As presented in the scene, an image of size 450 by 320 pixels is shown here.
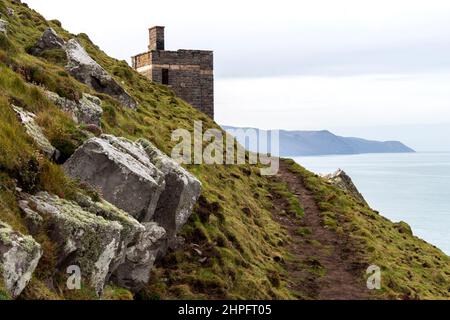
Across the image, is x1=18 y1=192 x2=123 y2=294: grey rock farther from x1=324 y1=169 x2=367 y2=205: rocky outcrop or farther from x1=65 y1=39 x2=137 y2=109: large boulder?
x1=324 y1=169 x2=367 y2=205: rocky outcrop

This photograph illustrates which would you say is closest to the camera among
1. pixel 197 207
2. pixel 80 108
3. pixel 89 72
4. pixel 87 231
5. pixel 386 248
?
pixel 87 231

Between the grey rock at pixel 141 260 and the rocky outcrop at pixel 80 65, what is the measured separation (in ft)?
53.5

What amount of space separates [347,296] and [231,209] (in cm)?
831

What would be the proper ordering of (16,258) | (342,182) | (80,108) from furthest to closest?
1. (342,182)
2. (80,108)
3. (16,258)

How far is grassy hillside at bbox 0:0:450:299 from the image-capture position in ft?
57.4

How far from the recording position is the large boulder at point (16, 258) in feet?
43.8

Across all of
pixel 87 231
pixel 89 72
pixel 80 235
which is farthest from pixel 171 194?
pixel 89 72

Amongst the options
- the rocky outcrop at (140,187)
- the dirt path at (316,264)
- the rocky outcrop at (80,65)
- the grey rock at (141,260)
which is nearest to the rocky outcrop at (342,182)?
the dirt path at (316,264)

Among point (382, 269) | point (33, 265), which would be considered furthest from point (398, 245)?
point (33, 265)

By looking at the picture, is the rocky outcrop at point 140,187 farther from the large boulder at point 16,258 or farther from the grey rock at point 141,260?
the large boulder at point 16,258

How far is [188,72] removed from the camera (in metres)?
67.1
